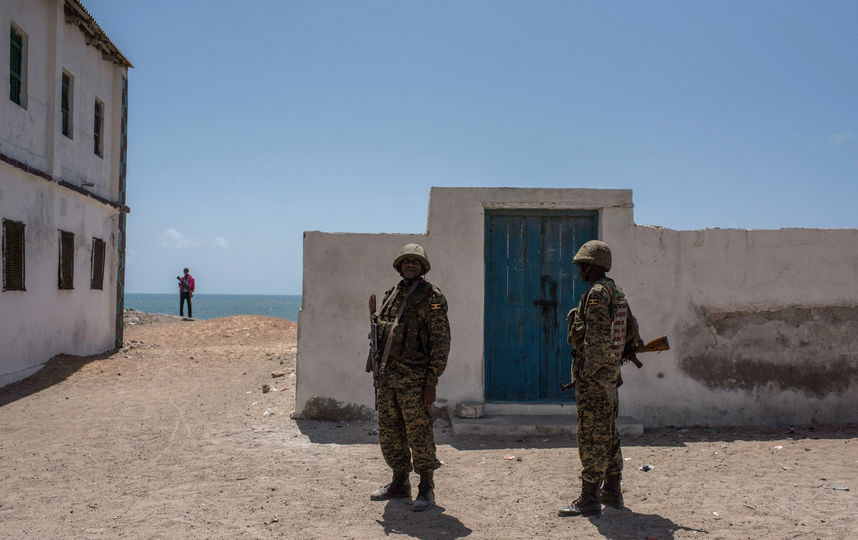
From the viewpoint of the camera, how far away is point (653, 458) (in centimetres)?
593

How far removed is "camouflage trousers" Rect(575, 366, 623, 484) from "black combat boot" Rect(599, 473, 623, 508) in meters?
0.23

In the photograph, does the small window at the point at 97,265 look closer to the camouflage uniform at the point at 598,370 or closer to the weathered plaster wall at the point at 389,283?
the weathered plaster wall at the point at 389,283

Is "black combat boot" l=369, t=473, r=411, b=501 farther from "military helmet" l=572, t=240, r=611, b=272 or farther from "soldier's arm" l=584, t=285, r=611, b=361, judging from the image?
"military helmet" l=572, t=240, r=611, b=272

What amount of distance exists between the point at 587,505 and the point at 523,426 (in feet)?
7.73

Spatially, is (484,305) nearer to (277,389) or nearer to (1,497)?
(277,389)

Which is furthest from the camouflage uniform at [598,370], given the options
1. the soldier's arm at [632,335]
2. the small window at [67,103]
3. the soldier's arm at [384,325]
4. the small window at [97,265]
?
the small window at [97,265]

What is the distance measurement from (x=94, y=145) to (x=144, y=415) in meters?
7.49

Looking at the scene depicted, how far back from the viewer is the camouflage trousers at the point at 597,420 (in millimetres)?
4180

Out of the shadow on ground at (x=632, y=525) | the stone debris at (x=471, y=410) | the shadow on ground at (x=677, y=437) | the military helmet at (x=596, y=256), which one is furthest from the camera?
the stone debris at (x=471, y=410)

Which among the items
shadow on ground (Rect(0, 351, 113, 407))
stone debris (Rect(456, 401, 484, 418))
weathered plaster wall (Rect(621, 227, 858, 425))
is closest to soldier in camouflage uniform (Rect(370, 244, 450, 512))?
stone debris (Rect(456, 401, 484, 418))

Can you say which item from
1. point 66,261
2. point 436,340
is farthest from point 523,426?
point 66,261

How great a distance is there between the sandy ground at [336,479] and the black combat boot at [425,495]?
77 millimetres

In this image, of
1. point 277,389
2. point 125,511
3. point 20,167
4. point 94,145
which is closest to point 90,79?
point 94,145

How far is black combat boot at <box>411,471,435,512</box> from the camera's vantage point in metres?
4.39
